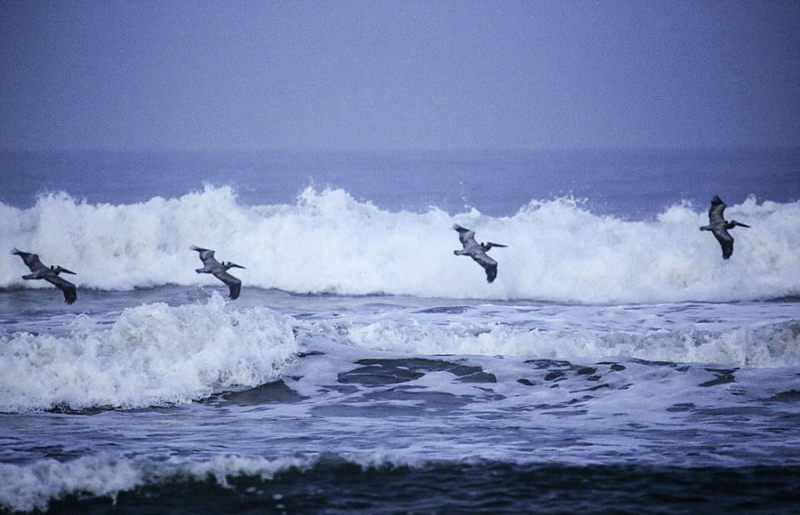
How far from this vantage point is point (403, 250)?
31.0 metres

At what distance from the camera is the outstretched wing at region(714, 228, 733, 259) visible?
20.2 metres

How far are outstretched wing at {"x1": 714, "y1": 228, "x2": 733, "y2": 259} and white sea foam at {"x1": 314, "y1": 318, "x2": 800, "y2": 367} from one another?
55.4 inches

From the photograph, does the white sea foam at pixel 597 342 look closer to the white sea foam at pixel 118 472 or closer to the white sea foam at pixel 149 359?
the white sea foam at pixel 149 359

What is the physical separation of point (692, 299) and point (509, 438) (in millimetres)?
15197

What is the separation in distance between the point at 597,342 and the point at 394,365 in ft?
12.3

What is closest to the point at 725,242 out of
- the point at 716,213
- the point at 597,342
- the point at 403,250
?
the point at 716,213

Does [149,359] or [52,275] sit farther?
[52,275]

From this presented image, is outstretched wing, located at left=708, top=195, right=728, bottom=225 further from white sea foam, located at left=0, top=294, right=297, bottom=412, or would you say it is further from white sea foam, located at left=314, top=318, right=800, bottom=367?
white sea foam, located at left=0, top=294, right=297, bottom=412

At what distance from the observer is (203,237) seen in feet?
107

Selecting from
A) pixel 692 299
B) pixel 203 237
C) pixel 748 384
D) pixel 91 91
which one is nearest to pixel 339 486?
pixel 748 384

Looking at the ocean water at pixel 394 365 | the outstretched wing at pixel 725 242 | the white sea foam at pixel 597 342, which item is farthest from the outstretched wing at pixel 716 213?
the white sea foam at pixel 597 342

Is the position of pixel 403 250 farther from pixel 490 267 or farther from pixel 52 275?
pixel 52 275

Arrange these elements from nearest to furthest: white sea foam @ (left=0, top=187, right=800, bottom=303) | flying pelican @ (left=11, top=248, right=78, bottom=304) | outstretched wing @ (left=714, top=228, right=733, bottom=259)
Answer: flying pelican @ (left=11, top=248, right=78, bottom=304)
outstretched wing @ (left=714, top=228, right=733, bottom=259)
white sea foam @ (left=0, top=187, right=800, bottom=303)

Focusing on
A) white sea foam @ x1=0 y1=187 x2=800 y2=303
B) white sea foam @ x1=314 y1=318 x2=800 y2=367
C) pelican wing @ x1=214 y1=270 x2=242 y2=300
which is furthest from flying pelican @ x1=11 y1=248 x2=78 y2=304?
white sea foam @ x1=0 y1=187 x2=800 y2=303
